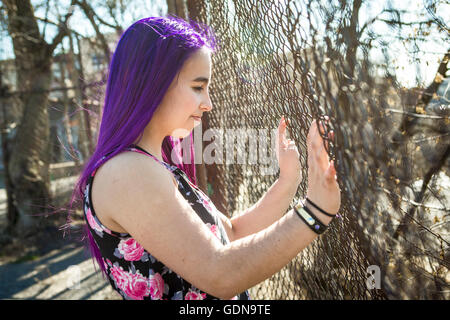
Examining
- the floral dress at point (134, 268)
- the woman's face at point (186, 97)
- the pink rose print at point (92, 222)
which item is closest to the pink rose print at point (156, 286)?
the floral dress at point (134, 268)

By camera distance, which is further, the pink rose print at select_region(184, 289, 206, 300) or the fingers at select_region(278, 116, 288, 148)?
the fingers at select_region(278, 116, 288, 148)

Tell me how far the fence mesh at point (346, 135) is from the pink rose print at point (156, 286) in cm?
62

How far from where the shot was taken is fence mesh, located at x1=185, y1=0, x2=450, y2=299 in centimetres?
105

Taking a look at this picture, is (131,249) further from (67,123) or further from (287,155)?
(67,123)

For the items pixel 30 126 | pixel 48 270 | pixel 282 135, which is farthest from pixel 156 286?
pixel 30 126

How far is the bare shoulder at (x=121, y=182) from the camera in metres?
1.05

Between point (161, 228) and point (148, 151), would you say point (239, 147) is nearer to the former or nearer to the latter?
point (148, 151)

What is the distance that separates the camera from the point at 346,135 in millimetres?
977

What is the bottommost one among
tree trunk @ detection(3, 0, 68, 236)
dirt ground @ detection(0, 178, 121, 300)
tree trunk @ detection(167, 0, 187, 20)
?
dirt ground @ detection(0, 178, 121, 300)

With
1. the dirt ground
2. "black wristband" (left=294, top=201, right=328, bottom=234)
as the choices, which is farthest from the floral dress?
the dirt ground

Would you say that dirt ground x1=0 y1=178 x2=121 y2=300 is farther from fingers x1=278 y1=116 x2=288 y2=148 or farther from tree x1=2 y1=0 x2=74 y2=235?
fingers x1=278 y1=116 x2=288 y2=148

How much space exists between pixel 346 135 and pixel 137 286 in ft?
2.67
